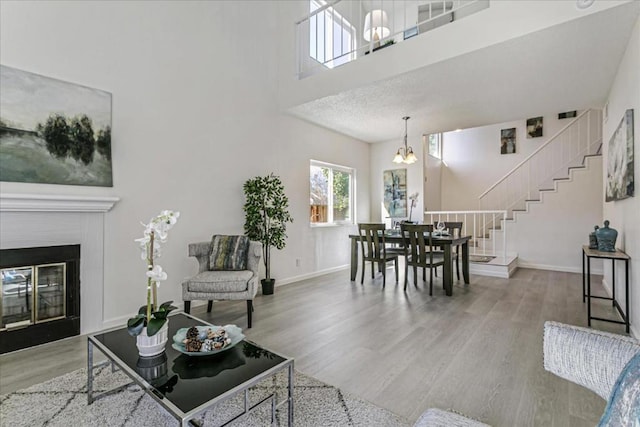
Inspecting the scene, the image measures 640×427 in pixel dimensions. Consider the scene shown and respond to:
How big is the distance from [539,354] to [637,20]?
2826 millimetres

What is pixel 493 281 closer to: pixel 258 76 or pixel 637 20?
pixel 637 20

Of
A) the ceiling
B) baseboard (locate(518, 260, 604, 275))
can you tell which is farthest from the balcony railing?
baseboard (locate(518, 260, 604, 275))

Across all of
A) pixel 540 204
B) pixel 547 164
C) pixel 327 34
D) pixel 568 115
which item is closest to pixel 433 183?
pixel 540 204

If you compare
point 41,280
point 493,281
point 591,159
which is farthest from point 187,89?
point 591,159

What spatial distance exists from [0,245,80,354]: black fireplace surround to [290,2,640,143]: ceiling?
133 inches

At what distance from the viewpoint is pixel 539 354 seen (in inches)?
92.4

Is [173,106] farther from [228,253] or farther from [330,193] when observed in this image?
[330,193]

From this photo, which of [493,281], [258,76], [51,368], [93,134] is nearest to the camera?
[51,368]

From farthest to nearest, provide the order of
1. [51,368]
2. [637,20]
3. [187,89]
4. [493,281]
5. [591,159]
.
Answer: [591,159] → [493,281] → [187,89] → [637,20] → [51,368]

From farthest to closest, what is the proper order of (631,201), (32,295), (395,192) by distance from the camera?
(395,192)
(631,201)
(32,295)

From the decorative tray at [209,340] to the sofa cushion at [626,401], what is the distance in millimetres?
1398

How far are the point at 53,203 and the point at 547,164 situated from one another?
28.9 feet

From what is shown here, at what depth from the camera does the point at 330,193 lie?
598cm

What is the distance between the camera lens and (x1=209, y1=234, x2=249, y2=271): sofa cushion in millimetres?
3369
